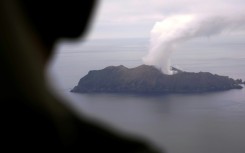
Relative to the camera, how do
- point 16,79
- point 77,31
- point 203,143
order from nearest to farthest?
1. point 16,79
2. point 77,31
3. point 203,143

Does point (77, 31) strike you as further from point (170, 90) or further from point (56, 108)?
point (170, 90)

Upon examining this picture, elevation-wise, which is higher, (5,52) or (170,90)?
(5,52)

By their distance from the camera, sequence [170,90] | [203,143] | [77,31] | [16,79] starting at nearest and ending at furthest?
[16,79], [77,31], [203,143], [170,90]

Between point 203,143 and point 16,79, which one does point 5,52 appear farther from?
point 203,143

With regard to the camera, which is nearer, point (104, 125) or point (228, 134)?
point (104, 125)

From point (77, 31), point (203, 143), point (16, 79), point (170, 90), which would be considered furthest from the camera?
point (170, 90)

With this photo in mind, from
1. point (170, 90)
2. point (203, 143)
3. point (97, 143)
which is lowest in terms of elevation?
point (203, 143)

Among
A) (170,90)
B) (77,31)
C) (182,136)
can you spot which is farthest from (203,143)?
(77,31)

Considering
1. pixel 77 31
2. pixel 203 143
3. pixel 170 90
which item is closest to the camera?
pixel 77 31

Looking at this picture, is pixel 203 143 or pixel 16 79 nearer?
pixel 16 79
